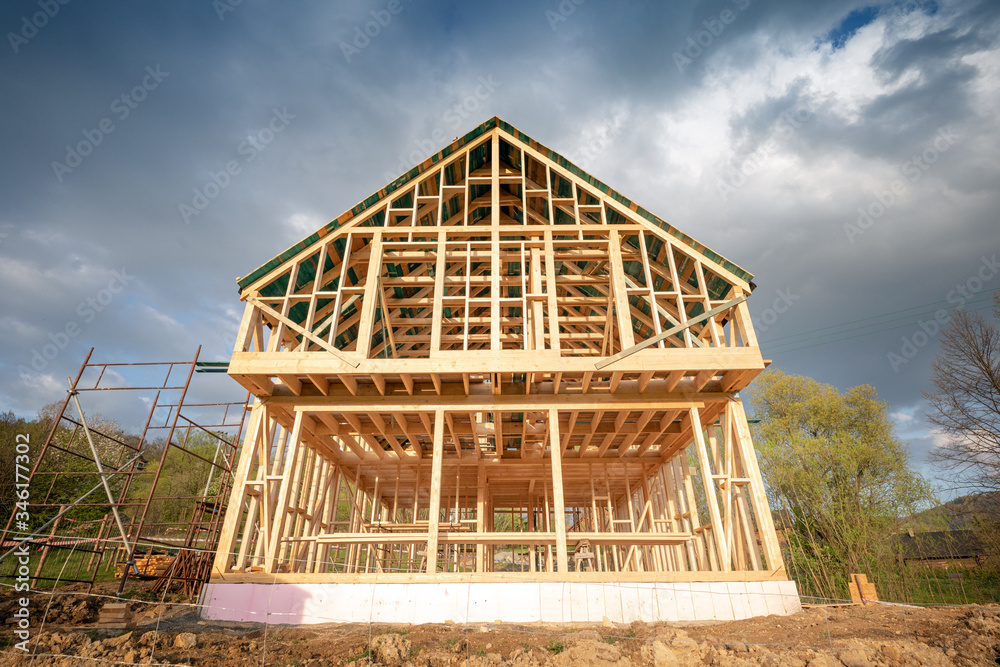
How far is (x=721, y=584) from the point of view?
964 cm

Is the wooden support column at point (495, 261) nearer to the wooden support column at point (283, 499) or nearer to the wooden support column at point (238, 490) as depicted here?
the wooden support column at point (283, 499)

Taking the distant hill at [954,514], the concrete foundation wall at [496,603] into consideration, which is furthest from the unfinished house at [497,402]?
the distant hill at [954,514]

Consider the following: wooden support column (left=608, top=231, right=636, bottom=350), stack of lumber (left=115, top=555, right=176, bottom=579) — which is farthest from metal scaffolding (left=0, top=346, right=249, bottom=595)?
wooden support column (left=608, top=231, right=636, bottom=350)

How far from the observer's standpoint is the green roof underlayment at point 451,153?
12.2 m

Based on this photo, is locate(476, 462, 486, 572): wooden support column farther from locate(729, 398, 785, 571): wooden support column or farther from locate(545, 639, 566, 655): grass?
locate(729, 398, 785, 571): wooden support column

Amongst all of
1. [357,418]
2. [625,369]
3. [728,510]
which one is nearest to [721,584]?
[728,510]

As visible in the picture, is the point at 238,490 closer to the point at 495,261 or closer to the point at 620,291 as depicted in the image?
the point at 495,261

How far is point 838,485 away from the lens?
2138 centimetres

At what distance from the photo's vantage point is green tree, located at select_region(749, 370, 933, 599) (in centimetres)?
1981

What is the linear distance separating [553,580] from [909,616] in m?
6.33

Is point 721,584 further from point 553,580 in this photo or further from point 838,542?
point 838,542

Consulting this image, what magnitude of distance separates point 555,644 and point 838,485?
2039cm

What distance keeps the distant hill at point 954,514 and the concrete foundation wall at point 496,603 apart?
14.0 m

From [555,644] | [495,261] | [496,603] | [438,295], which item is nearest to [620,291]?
[495,261]
